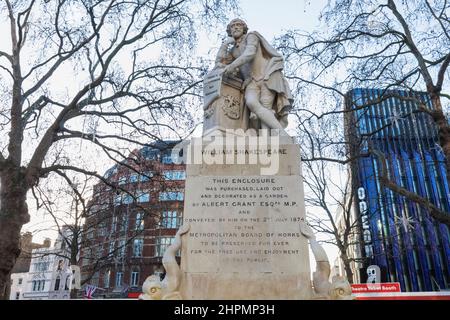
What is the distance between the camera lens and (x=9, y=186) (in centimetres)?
1152

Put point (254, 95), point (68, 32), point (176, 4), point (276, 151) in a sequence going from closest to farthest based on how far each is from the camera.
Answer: point (276, 151) < point (254, 95) < point (68, 32) < point (176, 4)

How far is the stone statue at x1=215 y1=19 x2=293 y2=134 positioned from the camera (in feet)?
22.4

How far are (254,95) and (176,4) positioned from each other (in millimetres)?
9457

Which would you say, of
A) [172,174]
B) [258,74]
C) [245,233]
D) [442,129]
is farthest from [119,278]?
[245,233]

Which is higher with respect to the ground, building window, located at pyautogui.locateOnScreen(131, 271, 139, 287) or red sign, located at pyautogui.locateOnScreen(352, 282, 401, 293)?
building window, located at pyautogui.locateOnScreen(131, 271, 139, 287)

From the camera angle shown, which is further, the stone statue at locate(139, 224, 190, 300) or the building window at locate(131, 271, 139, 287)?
the building window at locate(131, 271, 139, 287)

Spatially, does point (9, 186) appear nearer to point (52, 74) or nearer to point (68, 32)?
point (52, 74)

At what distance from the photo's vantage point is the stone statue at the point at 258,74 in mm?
6824

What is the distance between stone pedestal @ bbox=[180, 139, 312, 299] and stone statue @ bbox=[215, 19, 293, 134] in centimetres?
100

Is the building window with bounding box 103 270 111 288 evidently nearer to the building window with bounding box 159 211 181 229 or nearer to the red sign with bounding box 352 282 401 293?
the building window with bounding box 159 211 181 229

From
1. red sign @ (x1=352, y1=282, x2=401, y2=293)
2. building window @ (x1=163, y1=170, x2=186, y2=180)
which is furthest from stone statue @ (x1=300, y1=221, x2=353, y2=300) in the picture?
red sign @ (x1=352, y1=282, x2=401, y2=293)

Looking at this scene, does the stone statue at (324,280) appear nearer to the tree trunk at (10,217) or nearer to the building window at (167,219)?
the tree trunk at (10,217)

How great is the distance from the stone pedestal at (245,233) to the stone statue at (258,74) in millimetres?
1003

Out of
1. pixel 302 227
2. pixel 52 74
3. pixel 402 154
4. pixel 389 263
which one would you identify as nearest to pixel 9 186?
pixel 52 74
